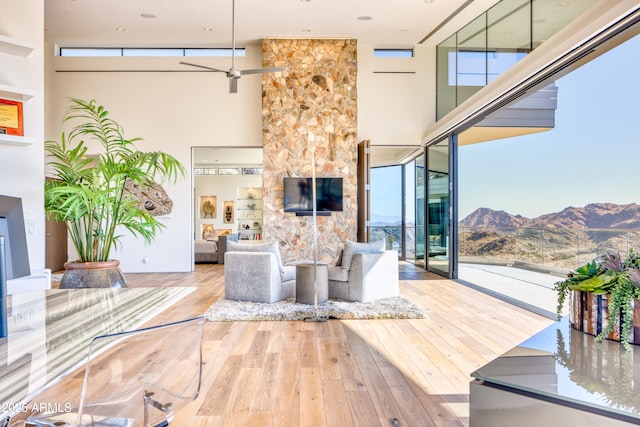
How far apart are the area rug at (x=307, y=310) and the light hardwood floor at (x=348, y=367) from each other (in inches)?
5.2

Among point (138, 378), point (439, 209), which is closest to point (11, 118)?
point (138, 378)

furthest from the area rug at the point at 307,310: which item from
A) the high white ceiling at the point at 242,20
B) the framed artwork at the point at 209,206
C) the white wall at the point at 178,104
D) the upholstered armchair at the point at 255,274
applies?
the framed artwork at the point at 209,206

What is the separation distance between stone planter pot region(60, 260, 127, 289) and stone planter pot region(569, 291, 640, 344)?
2896 millimetres

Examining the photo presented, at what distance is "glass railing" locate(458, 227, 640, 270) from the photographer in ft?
23.6

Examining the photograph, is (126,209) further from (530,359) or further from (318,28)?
(318,28)

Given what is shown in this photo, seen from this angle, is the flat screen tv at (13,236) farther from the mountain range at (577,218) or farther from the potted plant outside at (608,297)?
the mountain range at (577,218)

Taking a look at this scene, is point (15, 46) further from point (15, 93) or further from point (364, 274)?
point (364, 274)

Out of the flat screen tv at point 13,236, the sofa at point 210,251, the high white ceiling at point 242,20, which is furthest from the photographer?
the sofa at point 210,251

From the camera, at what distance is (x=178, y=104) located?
8.45 metres

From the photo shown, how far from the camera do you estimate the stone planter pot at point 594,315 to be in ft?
5.07

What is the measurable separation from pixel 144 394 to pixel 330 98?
748 cm

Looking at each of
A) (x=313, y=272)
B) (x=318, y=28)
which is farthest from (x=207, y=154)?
(x=313, y=272)

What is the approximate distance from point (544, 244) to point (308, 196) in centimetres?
493

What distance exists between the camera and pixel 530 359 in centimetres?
143
